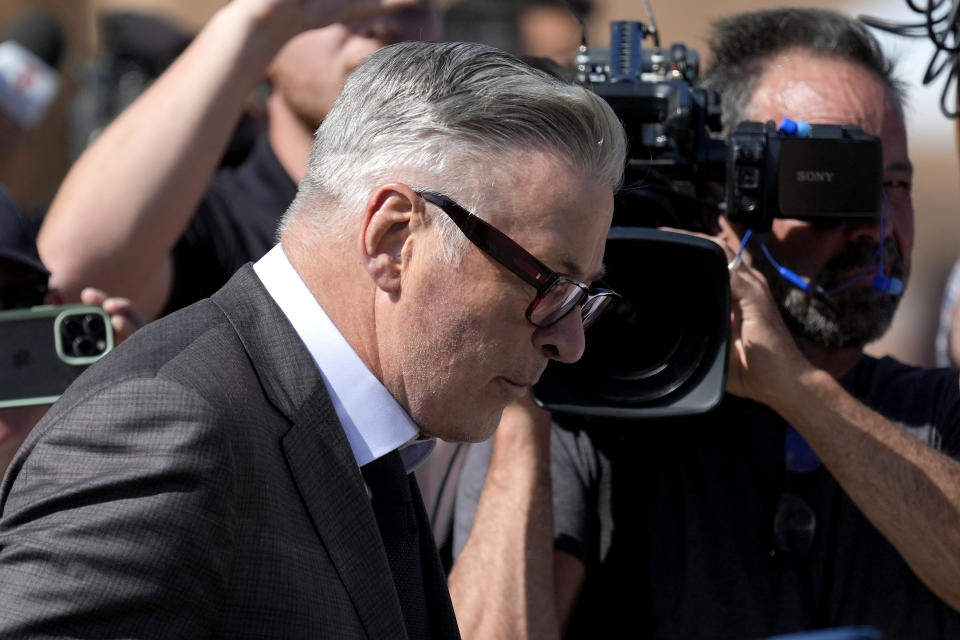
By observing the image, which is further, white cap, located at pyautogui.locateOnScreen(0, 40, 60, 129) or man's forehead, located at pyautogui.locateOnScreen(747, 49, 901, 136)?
white cap, located at pyautogui.locateOnScreen(0, 40, 60, 129)

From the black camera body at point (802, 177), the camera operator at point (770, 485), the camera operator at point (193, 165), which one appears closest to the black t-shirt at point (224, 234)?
the camera operator at point (193, 165)

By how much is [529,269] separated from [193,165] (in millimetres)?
1049

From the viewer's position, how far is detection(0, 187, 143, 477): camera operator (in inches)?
82.4

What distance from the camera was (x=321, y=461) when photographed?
1.47 m

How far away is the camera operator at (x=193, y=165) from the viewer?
237 centimetres

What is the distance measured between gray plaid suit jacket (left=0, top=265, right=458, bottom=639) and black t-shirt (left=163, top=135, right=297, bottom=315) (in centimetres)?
110

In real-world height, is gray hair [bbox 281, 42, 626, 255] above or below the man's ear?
above

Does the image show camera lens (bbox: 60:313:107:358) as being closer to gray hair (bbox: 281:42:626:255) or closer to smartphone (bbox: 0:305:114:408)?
smartphone (bbox: 0:305:114:408)

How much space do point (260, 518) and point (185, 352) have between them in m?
0.20

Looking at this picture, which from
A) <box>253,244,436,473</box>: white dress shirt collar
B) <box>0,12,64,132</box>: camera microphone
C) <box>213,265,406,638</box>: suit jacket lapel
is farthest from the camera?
<box>0,12,64,132</box>: camera microphone

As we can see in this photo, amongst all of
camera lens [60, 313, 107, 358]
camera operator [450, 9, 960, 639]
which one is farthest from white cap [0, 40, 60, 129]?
camera operator [450, 9, 960, 639]

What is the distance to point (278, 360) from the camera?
4.94 ft

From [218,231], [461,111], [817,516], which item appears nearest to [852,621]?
[817,516]

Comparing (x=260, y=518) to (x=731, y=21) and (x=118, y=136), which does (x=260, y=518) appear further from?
(x=731, y=21)
